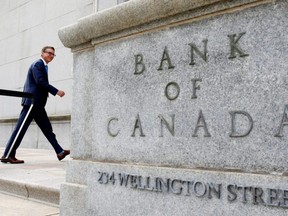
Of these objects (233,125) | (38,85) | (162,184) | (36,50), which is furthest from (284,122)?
(36,50)

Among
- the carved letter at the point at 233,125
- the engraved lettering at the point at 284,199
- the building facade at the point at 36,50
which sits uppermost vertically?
the building facade at the point at 36,50

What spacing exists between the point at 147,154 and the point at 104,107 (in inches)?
23.1

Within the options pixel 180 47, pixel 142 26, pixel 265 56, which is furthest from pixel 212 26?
pixel 142 26

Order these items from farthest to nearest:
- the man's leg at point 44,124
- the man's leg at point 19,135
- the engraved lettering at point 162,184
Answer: the man's leg at point 44,124 → the man's leg at point 19,135 → the engraved lettering at point 162,184

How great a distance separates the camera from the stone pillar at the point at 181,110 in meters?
2.07

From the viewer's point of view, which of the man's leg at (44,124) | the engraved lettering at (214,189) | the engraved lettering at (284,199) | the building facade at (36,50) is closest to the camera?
the engraved lettering at (284,199)

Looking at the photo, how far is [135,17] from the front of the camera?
2.69m

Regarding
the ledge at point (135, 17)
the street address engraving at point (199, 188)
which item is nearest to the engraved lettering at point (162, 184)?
the street address engraving at point (199, 188)

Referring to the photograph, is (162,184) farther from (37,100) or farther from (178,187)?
(37,100)

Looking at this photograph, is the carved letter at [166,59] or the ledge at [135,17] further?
the carved letter at [166,59]

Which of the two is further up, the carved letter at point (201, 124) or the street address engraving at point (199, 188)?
the carved letter at point (201, 124)

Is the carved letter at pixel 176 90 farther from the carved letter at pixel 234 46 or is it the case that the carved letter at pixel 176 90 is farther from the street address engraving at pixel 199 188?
the street address engraving at pixel 199 188

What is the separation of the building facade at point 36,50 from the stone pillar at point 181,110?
553 cm

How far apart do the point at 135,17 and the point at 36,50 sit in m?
8.71
